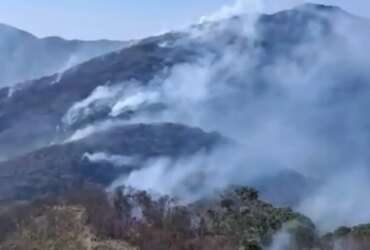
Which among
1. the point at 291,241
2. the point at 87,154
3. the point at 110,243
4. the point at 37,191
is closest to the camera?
the point at 110,243

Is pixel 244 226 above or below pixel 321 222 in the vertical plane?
below

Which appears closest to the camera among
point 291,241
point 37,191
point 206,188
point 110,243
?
point 110,243

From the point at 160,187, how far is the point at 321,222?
3880 centimetres

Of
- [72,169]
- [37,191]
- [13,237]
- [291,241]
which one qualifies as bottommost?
[13,237]

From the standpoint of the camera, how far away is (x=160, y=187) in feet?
598

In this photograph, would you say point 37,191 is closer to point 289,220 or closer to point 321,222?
point 321,222

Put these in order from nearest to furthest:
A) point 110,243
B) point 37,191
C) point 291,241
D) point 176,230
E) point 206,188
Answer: point 110,243
point 291,241
point 176,230
point 37,191
point 206,188

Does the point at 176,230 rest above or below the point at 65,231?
above

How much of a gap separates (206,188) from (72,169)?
32.0 metres

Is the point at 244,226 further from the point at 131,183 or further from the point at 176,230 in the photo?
the point at 131,183

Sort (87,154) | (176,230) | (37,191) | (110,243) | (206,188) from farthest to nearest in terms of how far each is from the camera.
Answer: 1. (87,154)
2. (206,188)
3. (37,191)
4. (176,230)
5. (110,243)

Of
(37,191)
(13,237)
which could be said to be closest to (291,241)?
(13,237)

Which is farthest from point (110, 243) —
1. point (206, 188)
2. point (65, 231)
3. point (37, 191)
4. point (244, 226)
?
point (206, 188)

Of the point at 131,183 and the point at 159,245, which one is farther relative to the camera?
the point at 131,183
